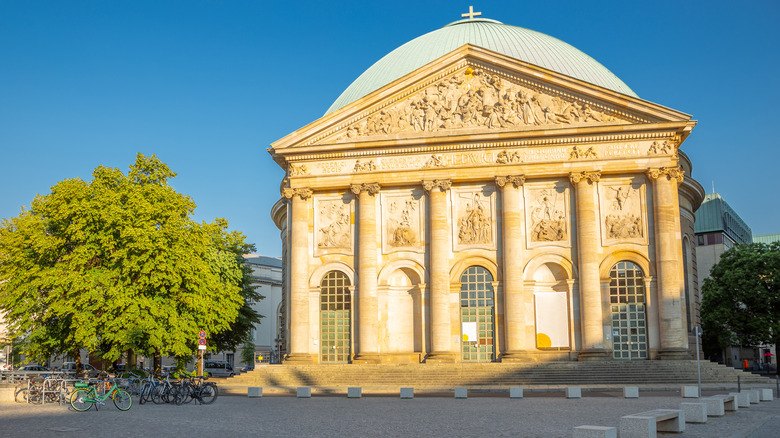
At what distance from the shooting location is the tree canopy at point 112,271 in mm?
38094

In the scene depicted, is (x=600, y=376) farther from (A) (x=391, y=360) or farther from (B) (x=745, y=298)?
(B) (x=745, y=298)

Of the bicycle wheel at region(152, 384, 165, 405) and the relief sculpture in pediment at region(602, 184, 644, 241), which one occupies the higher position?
the relief sculpture in pediment at region(602, 184, 644, 241)

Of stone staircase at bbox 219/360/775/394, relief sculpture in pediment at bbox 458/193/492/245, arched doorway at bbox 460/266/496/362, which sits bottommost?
stone staircase at bbox 219/360/775/394

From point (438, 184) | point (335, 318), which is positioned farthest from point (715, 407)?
point (335, 318)

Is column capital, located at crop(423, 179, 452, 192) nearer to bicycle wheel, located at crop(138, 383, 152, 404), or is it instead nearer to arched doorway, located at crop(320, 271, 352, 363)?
arched doorway, located at crop(320, 271, 352, 363)

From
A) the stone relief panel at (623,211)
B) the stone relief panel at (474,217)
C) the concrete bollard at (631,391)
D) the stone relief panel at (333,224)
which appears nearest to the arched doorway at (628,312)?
the stone relief panel at (623,211)

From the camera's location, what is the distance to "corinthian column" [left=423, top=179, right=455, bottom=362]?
42938 millimetres

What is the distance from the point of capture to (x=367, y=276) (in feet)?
146

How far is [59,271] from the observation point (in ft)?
128

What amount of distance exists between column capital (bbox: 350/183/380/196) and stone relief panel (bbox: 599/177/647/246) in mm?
12999

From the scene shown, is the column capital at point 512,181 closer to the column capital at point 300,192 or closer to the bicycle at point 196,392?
the column capital at point 300,192

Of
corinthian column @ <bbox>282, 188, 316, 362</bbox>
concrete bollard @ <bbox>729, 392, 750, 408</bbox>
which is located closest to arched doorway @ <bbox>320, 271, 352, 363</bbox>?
corinthian column @ <bbox>282, 188, 316, 362</bbox>

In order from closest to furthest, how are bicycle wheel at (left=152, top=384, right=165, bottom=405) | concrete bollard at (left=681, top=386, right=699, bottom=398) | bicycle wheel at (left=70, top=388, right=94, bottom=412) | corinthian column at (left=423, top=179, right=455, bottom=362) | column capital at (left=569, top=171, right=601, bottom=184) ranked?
bicycle wheel at (left=70, top=388, right=94, bottom=412), bicycle wheel at (left=152, top=384, right=165, bottom=405), concrete bollard at (left=681, top=386, right=699, bottom=398), column capital at (left=569, top=171, right=601, bottom=184), corinthian column at (left=423, top=179, right=455, bottom=362)

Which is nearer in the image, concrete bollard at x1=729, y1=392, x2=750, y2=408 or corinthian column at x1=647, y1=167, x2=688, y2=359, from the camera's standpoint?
concrete bollard at x1=729, y1=392, x2=750, y2=408
